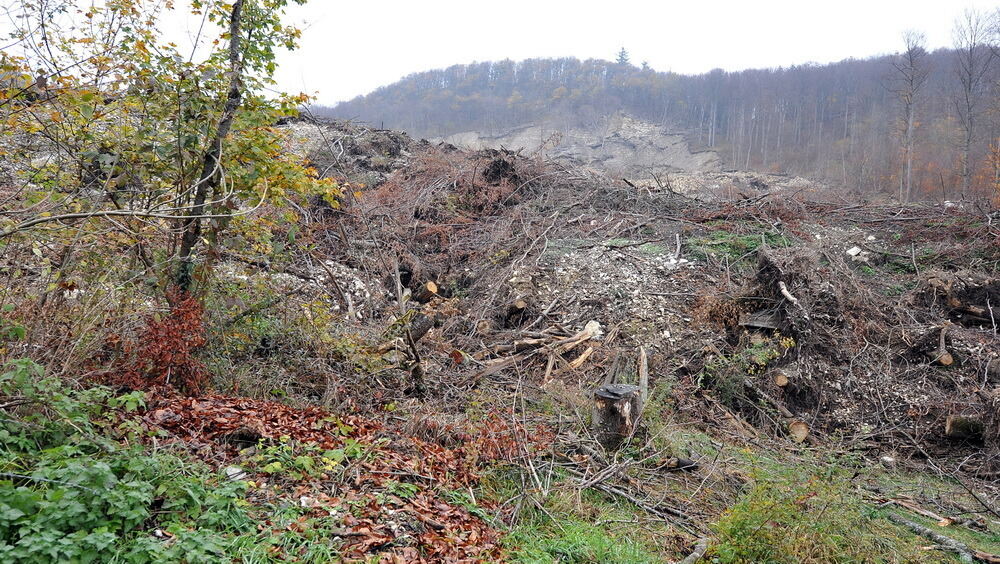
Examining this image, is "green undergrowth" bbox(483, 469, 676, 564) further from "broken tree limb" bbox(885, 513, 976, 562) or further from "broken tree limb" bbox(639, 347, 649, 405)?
"broken tree limb" bbox(885, 513, 976, 562)

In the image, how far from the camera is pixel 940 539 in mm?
3887

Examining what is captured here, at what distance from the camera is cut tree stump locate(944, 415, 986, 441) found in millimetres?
5461

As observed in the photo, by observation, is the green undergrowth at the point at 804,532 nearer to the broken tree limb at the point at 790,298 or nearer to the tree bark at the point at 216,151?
the broken tree limb at the point at 790,298

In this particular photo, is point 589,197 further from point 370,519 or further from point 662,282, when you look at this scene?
point 370,519

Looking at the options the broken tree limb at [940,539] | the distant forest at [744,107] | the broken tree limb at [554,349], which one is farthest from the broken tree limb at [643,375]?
the distant forest at [744,107]

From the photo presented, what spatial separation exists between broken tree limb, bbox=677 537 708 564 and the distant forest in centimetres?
3329

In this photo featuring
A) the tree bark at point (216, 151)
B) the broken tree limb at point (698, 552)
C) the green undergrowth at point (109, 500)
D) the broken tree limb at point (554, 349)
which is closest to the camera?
the green undergrowth at point (109, 500)

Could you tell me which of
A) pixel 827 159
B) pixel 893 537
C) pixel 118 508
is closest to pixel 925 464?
pixel 893 537

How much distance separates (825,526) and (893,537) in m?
0.79

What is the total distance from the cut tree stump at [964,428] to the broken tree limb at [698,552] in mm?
3949

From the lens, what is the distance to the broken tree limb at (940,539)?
145 inches

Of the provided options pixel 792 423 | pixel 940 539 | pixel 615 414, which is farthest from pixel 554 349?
pixel 940 539

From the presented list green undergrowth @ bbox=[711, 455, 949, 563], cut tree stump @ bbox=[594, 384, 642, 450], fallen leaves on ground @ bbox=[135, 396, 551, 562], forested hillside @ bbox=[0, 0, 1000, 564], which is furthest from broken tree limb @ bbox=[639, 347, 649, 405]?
green undergrowth @ bbox=[711, 455, 949, 563]

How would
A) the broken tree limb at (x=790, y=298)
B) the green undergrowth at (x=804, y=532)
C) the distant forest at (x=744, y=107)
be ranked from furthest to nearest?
the distant forest at (x=744, y=107) → the broken tree limb at (x=790, y=298) → the green undergrowth at (x=804, y=532)
